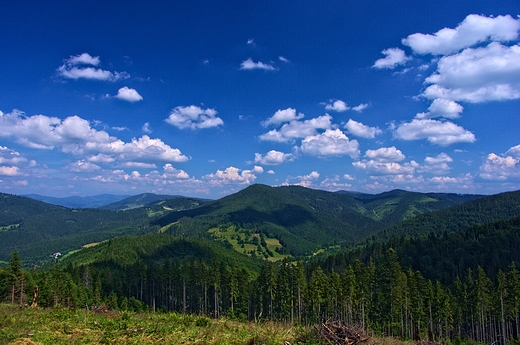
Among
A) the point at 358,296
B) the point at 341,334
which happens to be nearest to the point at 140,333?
the point at 341,334

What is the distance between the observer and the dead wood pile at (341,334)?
446 inches

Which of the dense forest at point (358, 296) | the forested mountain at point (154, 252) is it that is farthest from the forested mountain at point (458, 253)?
the forested mountain at point (154, 252)

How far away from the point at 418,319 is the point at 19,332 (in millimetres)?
68248

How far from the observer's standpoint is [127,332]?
1371 cm

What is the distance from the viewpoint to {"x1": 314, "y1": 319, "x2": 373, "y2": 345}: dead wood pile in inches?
446

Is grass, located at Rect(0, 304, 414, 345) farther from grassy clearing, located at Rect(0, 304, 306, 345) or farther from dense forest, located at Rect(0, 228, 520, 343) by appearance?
dense forest, located at Rect(0, 228, 520, 343)

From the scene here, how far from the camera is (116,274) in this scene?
391 ft

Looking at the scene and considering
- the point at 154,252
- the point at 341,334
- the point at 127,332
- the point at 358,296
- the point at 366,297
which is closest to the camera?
the point at 341,334

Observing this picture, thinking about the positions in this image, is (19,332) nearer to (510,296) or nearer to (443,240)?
A: (510,296)

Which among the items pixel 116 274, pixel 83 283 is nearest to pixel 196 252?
pixel 116 274

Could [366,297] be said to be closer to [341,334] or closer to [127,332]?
[341,334]

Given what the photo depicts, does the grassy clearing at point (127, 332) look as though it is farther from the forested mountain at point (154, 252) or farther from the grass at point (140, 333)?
the forested mountain at point (154, 252)

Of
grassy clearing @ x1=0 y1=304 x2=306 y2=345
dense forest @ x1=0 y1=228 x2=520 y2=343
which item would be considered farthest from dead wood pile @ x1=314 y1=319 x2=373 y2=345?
dense forest @ x1=0 y1=228 x2=520 y2=343

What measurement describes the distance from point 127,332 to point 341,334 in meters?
10.1
